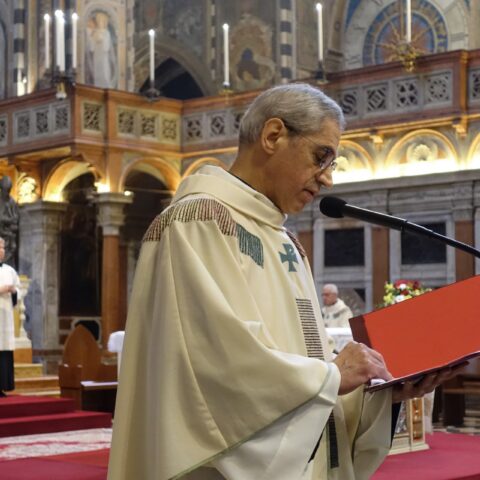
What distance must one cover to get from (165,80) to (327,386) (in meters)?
22.3

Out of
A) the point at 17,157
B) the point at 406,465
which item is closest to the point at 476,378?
the point at 406,465

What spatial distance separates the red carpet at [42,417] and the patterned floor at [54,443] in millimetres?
135

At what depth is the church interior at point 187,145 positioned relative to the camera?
47.2 ft

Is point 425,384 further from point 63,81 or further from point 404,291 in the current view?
point 63,81

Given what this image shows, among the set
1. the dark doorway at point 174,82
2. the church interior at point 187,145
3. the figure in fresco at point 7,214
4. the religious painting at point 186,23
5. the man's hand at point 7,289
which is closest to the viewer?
the man's hand at point 7,289

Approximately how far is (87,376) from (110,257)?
4986 mm

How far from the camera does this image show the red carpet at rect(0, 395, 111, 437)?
1061 centimetres

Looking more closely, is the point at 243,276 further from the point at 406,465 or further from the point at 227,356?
the point at 406,465

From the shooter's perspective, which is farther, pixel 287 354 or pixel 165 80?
pixel 165 80

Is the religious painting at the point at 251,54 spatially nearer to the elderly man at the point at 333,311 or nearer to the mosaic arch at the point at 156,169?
the mosaic arch at the point at 156,169

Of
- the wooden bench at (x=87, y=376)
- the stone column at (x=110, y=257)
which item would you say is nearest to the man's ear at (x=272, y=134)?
the wooden bench at (x=87, y=376)

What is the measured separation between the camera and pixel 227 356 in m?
2.22

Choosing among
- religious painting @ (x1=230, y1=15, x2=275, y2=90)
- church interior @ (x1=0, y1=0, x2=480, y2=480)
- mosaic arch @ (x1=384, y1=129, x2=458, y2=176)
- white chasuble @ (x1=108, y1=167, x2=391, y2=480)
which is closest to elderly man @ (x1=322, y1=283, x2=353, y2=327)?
church interior @ (x1=0, y1=0, x2=480, y2=480)

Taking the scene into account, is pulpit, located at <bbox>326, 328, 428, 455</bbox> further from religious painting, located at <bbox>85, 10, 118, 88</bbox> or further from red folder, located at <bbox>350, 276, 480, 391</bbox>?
religious painting, located at <bbox>85, 10, 118, 88</bbox>
